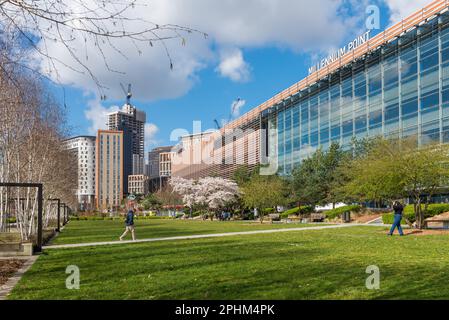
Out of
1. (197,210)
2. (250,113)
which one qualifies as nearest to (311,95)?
(250,113)

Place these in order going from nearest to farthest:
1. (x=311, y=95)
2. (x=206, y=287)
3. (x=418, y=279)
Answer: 1. (x=206, y=287)
2. (x=418, y=279)
3. (x=311, y=95)

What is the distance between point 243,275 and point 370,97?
2227 inches

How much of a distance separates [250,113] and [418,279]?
9352 cm

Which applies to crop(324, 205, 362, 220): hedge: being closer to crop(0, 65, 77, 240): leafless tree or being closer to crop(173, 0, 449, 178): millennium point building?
crop(173, 0, 449, 178): millennium point building

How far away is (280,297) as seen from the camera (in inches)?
305

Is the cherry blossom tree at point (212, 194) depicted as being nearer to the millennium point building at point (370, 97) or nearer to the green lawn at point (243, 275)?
the millennium point building at point (370, 97)

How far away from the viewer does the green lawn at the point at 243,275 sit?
27.2 feet

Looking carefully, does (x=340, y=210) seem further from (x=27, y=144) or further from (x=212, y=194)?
(x=27, y=144)

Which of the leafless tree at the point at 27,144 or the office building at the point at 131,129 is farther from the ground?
the office building at the point at 131,129

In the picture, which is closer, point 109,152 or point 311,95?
point 311,95

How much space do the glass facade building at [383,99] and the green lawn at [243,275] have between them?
3906 centimetres

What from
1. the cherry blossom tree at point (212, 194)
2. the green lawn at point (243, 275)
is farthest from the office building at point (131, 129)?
the green lawn at point (243, 275)

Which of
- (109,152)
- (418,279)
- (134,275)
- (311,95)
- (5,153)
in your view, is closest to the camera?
(418,279)

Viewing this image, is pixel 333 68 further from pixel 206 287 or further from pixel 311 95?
pixel 206 287
